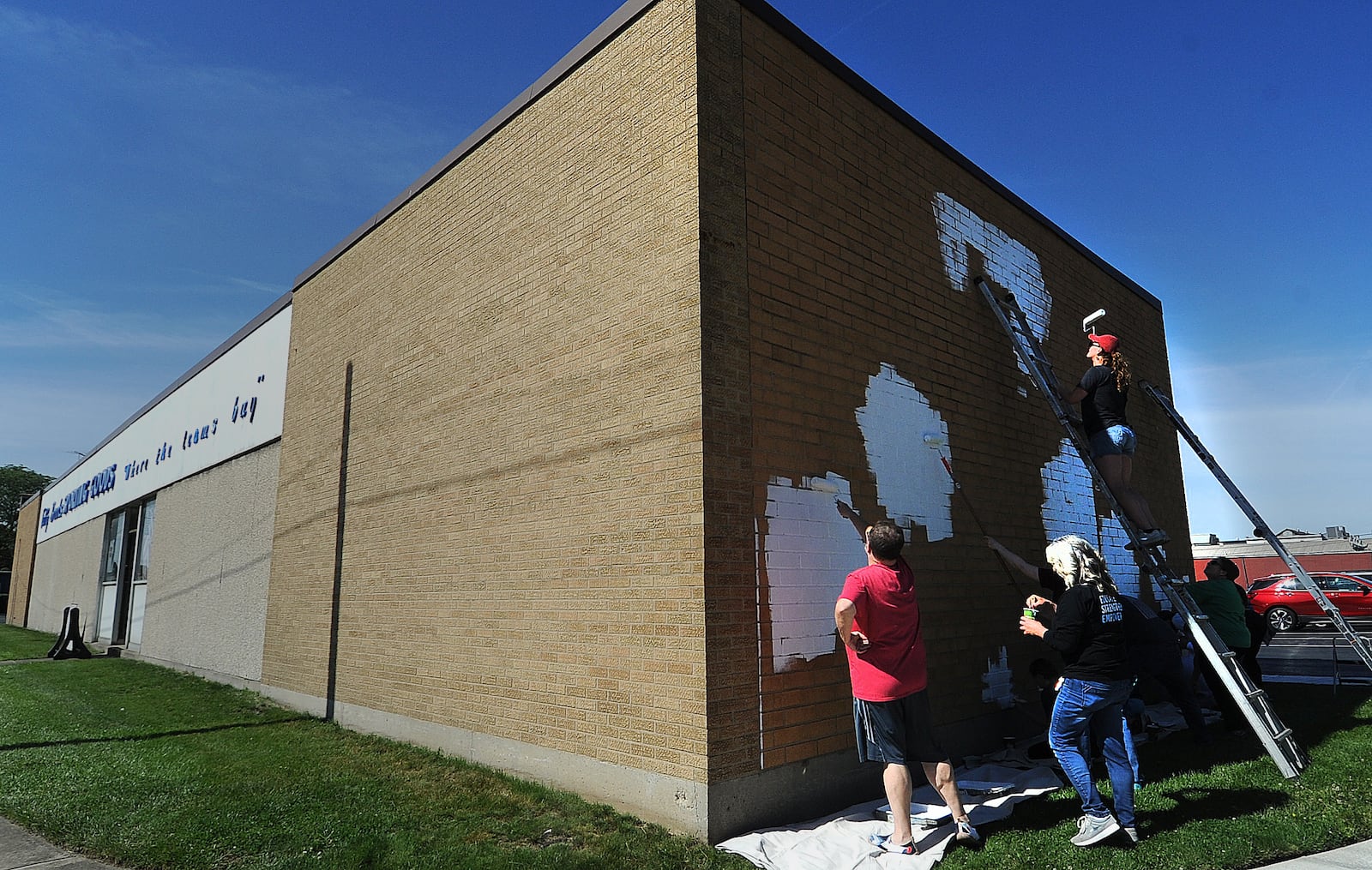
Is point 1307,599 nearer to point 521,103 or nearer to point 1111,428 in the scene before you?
A: point 1111,428

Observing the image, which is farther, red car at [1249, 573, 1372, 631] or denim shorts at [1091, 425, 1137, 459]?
red car at [1249, 573, 1372, 631]

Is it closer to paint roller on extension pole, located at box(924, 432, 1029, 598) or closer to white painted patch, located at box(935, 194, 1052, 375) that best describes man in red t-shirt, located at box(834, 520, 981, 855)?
paint roller on extension pole, located at box(924, 432, 1029, 598)

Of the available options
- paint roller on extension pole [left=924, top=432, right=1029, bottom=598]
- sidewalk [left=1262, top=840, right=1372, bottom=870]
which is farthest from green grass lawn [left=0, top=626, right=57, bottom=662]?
sidewalk [left=1262, top=840, right=1372, bottom=870]

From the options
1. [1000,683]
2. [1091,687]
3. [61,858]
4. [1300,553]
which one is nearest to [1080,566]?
[1091,687]

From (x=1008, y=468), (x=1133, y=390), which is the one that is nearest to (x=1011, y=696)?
(x=1008, y=468)

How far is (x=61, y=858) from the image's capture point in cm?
516

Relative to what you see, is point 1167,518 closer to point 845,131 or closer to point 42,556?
point 845,131

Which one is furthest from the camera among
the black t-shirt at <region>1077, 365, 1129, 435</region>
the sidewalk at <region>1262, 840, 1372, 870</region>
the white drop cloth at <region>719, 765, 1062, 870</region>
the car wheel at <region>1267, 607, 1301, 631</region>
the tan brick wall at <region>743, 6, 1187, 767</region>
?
the car wheel at <region>1267, 607, 1301, 631</region>

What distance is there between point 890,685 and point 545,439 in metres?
3.56

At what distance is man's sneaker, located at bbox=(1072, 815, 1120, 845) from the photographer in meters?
4.80

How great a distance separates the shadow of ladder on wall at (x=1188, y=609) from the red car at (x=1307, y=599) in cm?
1486

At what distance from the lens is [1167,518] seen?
12.5 metres

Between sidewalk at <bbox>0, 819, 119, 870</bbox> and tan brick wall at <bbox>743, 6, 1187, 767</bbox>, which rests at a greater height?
tan brick wall at <bbox>743, 6, 1187, 767</bbox>

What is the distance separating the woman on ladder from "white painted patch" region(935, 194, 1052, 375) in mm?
1112
